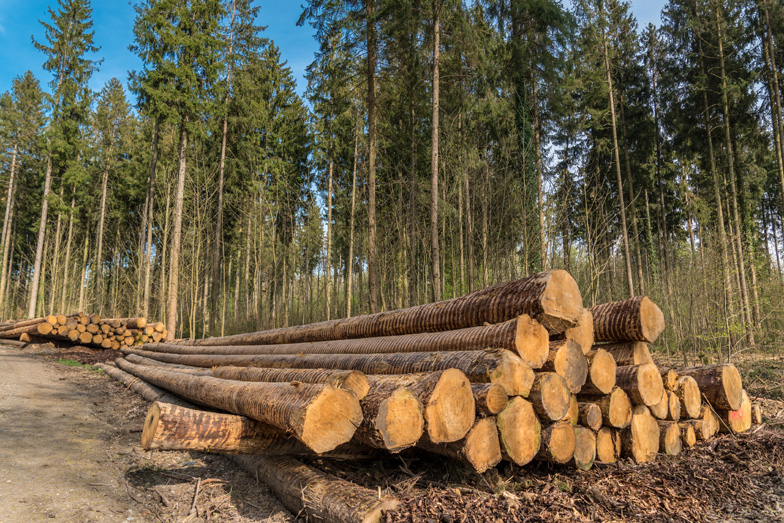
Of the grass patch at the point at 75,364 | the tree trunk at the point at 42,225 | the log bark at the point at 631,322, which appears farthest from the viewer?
the tree trunk at the point at 42,225

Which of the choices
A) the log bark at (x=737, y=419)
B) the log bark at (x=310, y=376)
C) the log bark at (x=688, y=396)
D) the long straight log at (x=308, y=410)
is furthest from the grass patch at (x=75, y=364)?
the log bark at (x=737, y=419)

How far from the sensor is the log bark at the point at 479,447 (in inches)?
113

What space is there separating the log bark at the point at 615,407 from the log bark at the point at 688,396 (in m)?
0.97

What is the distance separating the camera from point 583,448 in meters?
3.52

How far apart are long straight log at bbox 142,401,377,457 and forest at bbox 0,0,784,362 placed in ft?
25.2

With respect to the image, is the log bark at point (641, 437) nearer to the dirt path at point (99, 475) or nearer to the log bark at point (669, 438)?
the log bark at point (669, 438)

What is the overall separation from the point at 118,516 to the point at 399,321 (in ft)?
10.3

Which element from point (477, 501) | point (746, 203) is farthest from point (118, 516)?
point (746, 203)

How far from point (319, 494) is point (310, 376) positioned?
3.23 feet

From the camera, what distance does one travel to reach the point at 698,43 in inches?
711

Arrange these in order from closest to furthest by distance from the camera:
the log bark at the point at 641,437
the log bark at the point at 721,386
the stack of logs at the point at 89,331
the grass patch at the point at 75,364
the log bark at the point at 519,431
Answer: the log bark at the point at 519,431 < the log bark at the point at 641,437 < the log bark at the point at 721,386 < the grass patch at the point at 75,364 < the stack of logs at the point at 89,331

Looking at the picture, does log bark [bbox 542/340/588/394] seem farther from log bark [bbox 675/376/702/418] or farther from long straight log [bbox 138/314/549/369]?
log bark [bbox 675/376/702/418]

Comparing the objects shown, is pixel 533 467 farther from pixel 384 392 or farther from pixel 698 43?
pixel 698 43

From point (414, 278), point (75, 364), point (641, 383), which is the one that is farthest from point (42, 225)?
point (641, 383)
